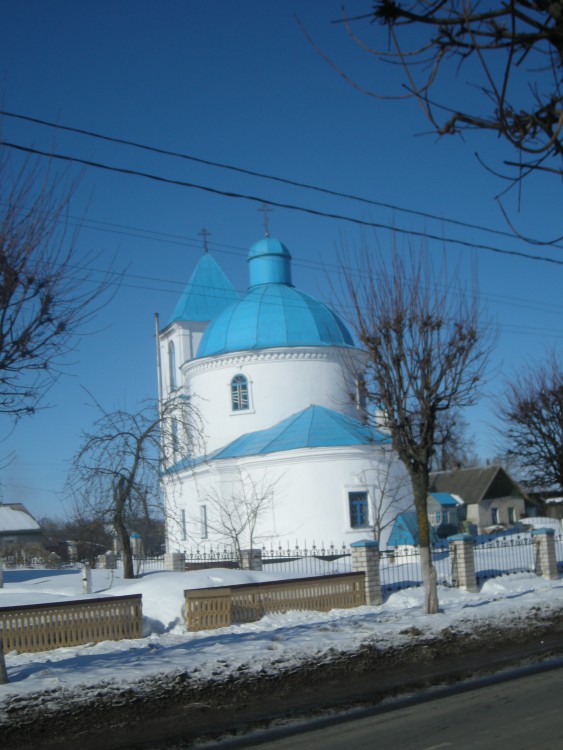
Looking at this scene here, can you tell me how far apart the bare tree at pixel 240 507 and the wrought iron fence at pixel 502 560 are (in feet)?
29.9

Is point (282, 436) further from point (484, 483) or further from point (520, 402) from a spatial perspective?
point (484, 483)

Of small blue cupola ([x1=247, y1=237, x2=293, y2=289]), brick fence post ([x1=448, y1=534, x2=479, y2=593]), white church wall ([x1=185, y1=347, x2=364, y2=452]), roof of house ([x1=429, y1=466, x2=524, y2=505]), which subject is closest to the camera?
brick fence post ([x1=448, y1=534, x2=479, y2=593])

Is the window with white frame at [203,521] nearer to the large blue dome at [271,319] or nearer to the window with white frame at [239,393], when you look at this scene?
the window with white frame at [239,393]

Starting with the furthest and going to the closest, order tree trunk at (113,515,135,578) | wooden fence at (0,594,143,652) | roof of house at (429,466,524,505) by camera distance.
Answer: roof of house at (429,466,524,505)
tree trunk at (113,515,135,578)
wooden fence at (0,594,143,652)

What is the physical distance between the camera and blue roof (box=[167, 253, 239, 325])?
4544 centimetres

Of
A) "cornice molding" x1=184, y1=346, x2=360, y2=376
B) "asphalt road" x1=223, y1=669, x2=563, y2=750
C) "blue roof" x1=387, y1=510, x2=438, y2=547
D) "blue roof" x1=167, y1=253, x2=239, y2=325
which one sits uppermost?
"blue roof" x1=167, y1=253, x2=239, y2=325

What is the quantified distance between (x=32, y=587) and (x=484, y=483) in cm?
3558

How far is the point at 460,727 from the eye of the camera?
763 centimetres

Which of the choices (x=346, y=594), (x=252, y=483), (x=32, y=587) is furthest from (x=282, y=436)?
(x=346, y=594)

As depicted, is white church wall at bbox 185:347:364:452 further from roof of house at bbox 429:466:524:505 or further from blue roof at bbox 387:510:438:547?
roof of house at bbox 429:466:524:505

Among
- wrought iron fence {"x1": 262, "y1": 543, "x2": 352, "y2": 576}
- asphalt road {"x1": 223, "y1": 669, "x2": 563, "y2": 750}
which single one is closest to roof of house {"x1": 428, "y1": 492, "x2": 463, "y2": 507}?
wrought iron fence {"x1": 262, "y1": 543, "x2": 352, "y2": 576}

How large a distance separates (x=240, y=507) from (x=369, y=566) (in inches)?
617

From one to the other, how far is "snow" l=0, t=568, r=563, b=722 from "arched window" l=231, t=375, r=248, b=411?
1672 cm

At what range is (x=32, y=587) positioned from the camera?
24.6m
